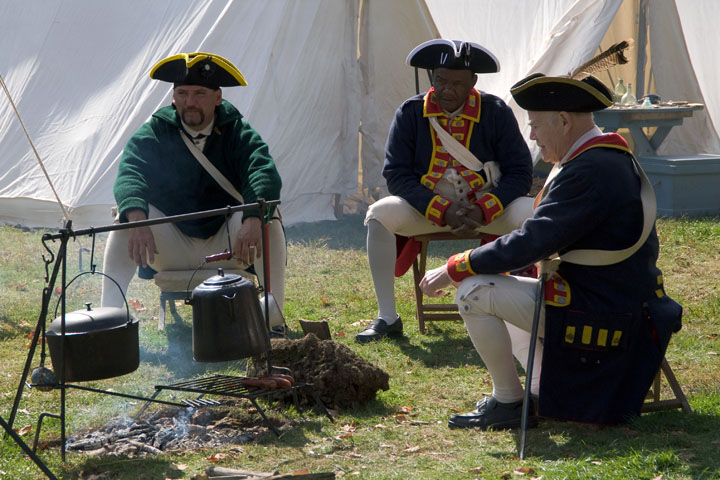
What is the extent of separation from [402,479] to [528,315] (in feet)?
2.66

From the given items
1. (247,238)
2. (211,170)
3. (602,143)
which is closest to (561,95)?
(602,143)

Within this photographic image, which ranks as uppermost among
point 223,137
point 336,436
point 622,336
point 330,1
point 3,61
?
point 330,1

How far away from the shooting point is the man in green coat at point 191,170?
4789 mm

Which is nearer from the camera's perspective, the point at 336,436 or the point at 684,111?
the point at 336,436

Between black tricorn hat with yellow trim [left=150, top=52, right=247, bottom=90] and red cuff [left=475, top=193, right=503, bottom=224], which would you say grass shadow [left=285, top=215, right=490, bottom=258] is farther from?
black tricorn hat with yellow trim [left=150, top=52, right=247, bottom=90]

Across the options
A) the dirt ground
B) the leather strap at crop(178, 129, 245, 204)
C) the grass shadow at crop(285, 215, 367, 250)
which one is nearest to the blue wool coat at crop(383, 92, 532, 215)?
the leather strap at crop(178, 129, 245, 204)

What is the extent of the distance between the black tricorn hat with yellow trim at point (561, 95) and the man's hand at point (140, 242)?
2.15 metres

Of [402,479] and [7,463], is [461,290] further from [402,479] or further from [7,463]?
[7,463]

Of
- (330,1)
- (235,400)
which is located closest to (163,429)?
(235,400)

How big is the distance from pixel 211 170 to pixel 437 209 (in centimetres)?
126

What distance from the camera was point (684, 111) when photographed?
8.61 metres

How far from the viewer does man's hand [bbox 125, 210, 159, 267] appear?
462 centimetres

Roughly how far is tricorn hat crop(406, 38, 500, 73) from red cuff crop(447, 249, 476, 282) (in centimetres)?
181

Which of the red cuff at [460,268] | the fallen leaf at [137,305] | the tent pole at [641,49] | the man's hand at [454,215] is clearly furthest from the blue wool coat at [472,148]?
the tent pole at [641,49]
